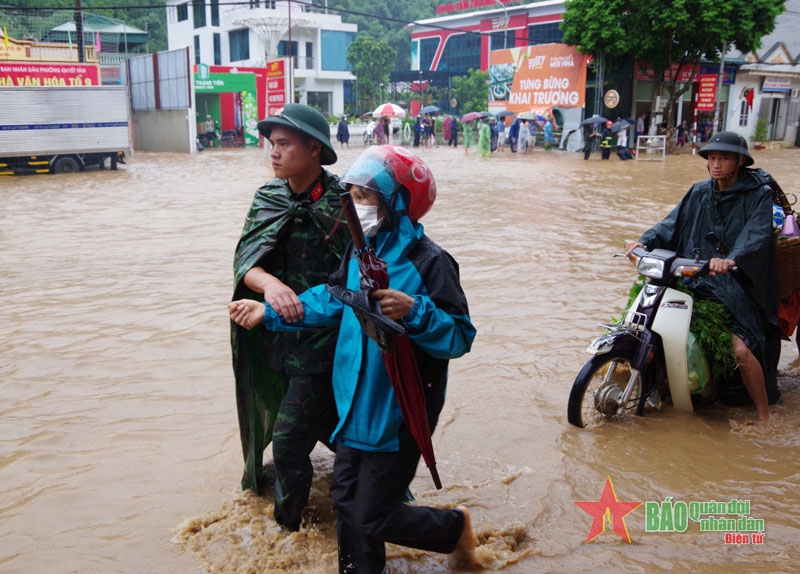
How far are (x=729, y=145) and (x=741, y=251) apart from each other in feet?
1.94

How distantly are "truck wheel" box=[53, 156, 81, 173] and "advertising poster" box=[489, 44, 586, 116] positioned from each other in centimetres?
1994

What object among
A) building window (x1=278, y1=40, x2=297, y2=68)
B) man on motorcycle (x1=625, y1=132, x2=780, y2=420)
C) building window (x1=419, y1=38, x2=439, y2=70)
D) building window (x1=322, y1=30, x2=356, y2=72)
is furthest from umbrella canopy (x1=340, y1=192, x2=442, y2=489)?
building window (x1=419, y1=38, x2=439, y2=70)

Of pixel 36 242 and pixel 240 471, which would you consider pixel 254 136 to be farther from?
pixel 240 471

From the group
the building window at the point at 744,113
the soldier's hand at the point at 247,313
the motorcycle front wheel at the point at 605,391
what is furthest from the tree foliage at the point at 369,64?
the soldier's hand at the point at 247,313

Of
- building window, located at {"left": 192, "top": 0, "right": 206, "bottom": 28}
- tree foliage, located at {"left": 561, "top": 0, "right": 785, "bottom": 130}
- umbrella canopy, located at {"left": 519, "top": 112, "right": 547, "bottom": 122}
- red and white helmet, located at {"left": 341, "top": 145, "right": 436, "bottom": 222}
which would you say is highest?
building window, located at {"left": 192, "top": 0, "right": 206, "bottom": 28}

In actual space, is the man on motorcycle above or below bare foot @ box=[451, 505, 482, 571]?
above

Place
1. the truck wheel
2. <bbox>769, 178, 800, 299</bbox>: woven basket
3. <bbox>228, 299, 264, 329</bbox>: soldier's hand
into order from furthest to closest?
1. the truck wheel
2. <bbox>769, 178, 800, 299</bbox>: woven basket
3. <bbox>228, 299, 264, 329</bbox>: soldier's hand

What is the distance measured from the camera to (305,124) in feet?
9.27

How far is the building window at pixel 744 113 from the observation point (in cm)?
3512

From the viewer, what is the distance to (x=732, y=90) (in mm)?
34688

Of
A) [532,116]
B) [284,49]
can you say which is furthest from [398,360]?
[284,49]

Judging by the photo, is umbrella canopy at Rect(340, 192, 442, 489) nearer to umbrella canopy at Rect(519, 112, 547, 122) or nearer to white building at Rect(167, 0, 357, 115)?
umbrella canopy at Rect(519, 112, 547, 122)

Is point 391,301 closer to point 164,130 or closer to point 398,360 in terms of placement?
point 398,360

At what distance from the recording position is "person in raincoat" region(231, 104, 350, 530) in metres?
2.82
